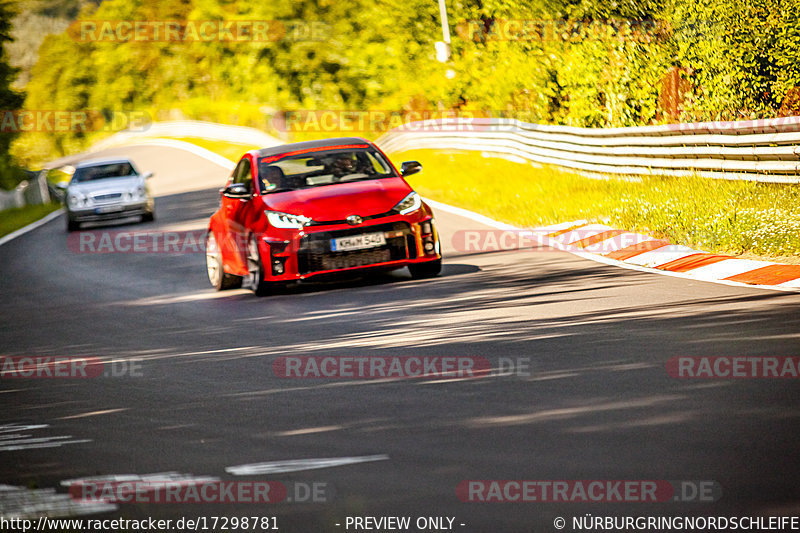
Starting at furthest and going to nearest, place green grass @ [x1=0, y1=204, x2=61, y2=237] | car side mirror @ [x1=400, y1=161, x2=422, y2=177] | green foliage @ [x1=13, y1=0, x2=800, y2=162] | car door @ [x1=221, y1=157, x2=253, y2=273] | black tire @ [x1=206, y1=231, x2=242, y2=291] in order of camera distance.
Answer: green grass @ [x1=0, y1=204, x2=61, y2=237] → green foliage @ [x1=13, y1=0, x2=800, y2=162] → black tire @ [x1=206, y1=231, x2=242, y2=291] → car side mirror @ [x1=400, y1=161, x2=422, y2=177] → car door @ [x1=221, y1=157, x2=253, y2=273]

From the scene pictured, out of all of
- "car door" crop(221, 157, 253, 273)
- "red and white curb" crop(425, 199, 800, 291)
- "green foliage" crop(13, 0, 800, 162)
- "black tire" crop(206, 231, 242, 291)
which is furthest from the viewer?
"green foliage" crop(13, 0, 800, 162)

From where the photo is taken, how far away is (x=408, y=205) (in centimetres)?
1176

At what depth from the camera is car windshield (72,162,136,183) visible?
25.8m

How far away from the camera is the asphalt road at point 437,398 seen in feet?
15.7

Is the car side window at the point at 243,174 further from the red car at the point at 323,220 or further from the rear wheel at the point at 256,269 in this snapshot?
the rear wheel at the point at 256,269

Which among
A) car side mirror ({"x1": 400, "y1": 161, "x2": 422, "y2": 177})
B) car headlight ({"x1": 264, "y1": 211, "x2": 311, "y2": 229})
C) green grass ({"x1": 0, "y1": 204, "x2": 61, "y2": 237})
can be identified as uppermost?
car side mirror ({"x1": 400, "y1": 161, "x2": 422, "y2": 177})

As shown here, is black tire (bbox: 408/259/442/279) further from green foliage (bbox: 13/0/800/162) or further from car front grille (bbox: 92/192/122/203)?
car front grille (bbox: 92/192/122/203)

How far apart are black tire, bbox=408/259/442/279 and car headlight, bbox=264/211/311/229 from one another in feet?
4.43

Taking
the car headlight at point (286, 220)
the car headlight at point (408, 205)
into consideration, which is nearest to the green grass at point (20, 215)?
the car headlight at point (286, 220)

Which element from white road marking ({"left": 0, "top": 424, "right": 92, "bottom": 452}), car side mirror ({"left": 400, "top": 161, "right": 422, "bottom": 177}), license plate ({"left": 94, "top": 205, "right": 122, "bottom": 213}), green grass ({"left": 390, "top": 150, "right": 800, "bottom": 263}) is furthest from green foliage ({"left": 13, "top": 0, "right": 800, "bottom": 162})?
white road marking ({"left": 0, "top": 424, "right": 92, "bottom": 452})

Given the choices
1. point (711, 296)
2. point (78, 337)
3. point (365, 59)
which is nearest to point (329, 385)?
point (711, 296)

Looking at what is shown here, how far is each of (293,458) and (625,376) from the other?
2190 mm

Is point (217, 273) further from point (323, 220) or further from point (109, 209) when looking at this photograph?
point (109, 209)

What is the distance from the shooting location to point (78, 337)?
10688mm
